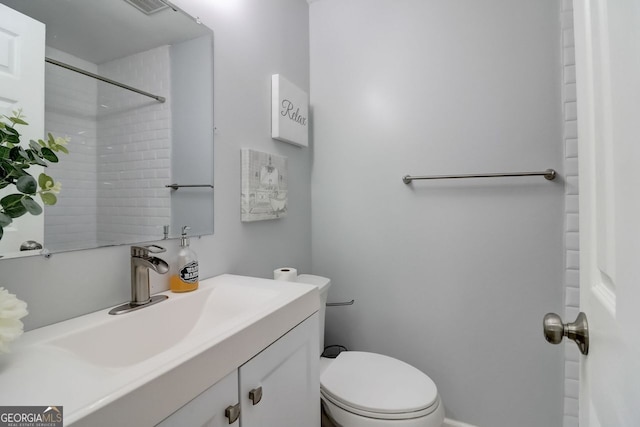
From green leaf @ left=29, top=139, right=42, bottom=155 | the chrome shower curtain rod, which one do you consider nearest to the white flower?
green leaf @ left=29, top=139, right=42, bottom=155

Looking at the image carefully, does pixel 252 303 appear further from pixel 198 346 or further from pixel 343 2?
pixel 343 2

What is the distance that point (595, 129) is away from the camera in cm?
43

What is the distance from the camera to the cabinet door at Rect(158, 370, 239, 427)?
0.50 meters

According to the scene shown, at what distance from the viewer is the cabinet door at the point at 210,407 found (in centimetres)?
50

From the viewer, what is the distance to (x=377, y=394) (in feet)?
3.71

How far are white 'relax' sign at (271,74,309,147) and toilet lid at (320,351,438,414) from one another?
3.68 ft

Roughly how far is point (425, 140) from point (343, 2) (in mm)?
950

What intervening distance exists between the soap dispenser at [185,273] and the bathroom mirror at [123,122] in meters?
0.10

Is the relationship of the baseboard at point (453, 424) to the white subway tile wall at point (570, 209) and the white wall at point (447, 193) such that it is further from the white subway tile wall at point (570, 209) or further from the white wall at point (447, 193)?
the white subway tile wall at point (570, 209)

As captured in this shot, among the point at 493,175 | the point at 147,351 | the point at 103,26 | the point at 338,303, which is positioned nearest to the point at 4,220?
the point at 147,351

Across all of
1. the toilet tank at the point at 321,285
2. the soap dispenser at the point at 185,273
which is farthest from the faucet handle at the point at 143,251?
the toilet tank at the point at 321,285

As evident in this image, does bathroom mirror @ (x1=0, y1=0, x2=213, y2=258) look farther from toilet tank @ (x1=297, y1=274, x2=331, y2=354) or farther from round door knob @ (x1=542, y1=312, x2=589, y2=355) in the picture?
round door knob @ (x1=542, y1=312, x2=589, y2=355)

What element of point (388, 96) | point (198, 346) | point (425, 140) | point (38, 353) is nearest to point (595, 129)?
point (198, 346)

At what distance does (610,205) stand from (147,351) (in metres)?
0.96
